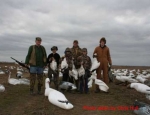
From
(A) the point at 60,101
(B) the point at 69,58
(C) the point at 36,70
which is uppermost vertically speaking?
(B) the point at 69,58

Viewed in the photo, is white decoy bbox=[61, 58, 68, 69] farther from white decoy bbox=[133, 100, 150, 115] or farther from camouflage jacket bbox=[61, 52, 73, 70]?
white decoy bbox=[133, 100, 150, 115]

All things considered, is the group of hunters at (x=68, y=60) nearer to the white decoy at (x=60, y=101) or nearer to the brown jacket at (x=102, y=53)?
the brown jacket at (x=102, y=53)

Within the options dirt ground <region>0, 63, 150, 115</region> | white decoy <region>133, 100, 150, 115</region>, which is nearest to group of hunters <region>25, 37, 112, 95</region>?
dirt ground <region>0, 63, 150, 115</region>

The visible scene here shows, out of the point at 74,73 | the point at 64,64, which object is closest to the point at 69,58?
the point at 64,64

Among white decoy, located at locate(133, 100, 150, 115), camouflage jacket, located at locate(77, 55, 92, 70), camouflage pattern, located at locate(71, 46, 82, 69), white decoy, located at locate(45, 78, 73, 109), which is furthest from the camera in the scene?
camouflage pattern, located at locate(71, 46, 82, 69)

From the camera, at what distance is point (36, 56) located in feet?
31.5

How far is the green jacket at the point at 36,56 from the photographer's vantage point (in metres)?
9.53

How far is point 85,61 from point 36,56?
77.6 inches

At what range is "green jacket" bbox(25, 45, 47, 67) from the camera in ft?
31.3

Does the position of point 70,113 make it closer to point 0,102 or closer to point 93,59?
point 0,102

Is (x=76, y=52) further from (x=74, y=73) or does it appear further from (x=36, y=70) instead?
(x=36, y=70)

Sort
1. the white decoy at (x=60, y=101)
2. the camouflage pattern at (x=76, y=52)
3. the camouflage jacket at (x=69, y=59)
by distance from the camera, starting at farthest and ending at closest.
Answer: the camouflage pattern at (x=76, y=52) → the camouflage jacket at (x=69, y=59) → the white decoy at (x=60, y=101)

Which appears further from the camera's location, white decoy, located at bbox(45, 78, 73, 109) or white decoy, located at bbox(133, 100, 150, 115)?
white decoy, located at bbox(45, 78, 73, 109)

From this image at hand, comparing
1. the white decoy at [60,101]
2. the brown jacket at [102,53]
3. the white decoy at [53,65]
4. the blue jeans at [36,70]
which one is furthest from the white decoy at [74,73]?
the white decoy at [60,101]
